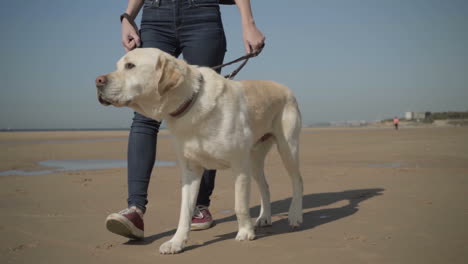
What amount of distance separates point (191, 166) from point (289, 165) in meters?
1.19

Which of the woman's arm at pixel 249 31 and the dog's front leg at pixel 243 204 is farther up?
the woman's arm at pixel 249 31

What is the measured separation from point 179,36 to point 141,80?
1.09 meters

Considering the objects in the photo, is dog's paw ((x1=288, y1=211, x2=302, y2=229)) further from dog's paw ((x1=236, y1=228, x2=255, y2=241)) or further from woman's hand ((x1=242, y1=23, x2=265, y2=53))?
woman's hand ((x1=242, y1=23, x2=265, y2=53))

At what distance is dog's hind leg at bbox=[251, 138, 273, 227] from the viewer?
12.8 ft

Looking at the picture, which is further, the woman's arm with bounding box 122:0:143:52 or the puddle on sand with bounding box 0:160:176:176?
the puddle on sand with bounding box 0:160:176:176

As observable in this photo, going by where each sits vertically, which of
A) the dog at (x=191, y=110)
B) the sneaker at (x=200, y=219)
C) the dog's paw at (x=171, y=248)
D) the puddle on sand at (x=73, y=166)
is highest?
the dog at (x=191, y=110)

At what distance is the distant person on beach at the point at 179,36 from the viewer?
3656 mm

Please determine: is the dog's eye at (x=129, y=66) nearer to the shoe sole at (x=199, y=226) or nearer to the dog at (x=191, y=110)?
the dog at (x=191, y=110)

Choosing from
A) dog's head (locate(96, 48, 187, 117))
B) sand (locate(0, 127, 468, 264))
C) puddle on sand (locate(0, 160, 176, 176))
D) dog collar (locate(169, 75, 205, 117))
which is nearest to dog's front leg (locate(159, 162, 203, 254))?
sand (locate(0, 127, 468, 264))

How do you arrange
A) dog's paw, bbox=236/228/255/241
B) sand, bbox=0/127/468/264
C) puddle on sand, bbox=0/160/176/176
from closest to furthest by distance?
1. sand, bbox=0/127/468/264
2. dog's paw, bbox=236/228/255/241
3. puddle on sand, bbox=0/160/176/176

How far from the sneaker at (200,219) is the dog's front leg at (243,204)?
23.7 inches

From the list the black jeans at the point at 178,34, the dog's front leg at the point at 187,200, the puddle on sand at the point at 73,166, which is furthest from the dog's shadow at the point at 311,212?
the puddle on sand at the point at 73,166

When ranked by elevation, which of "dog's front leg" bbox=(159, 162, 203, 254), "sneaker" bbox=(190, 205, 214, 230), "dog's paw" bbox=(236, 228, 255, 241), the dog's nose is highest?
the dog's nose

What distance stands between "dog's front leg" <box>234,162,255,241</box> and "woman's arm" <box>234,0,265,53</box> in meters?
1.24
